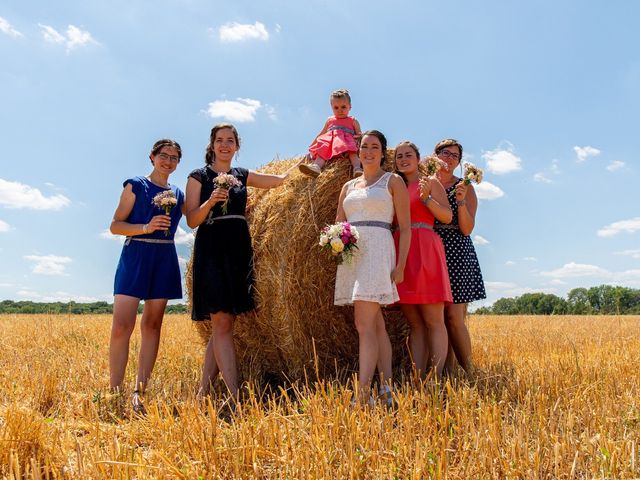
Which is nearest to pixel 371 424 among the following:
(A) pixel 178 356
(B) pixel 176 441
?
(B) pixel 176 441

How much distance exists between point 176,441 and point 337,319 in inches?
105

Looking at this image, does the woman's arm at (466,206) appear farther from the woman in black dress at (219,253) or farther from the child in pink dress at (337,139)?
Result: the woman in black dress at (219,253)

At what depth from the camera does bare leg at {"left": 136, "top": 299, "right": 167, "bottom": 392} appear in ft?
16.3

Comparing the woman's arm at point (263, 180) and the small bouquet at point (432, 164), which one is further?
the woman's arm at point (263, 180)

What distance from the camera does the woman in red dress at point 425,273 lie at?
475 cm

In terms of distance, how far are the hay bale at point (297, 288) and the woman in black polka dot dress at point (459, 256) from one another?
810 millimetres

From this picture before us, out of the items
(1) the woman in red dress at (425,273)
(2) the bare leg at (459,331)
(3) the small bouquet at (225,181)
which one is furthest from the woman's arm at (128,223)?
(2) the bare leg at (459,331)

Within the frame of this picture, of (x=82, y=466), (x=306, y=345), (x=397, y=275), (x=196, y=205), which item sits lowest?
(x=82, y=466)

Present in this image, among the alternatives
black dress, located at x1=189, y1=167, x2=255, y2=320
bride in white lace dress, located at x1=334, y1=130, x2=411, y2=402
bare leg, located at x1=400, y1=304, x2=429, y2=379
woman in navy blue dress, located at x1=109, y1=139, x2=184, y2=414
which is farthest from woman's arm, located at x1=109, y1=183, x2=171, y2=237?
bare leg, located at x1=400, y1=304, x2=429, y2=379

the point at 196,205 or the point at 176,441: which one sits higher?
the point at 196,205

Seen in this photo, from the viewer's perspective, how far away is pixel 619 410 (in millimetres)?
3748

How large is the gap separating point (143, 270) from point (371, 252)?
2.05m

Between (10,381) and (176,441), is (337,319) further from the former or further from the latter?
(10,381)

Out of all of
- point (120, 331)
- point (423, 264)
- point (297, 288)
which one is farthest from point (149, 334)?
point (423, 264)
